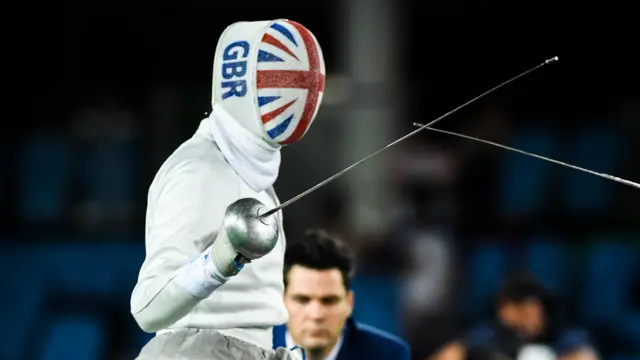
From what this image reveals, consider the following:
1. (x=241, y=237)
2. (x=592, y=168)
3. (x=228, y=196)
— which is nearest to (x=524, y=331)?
(x=592, y=168)

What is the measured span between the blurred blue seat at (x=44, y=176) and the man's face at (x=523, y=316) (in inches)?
126

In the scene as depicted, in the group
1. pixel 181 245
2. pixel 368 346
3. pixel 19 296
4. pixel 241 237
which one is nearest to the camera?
pixel 241 237

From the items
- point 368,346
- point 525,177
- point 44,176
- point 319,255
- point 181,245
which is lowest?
point 525,177

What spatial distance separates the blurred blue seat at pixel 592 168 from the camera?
28.9 ft

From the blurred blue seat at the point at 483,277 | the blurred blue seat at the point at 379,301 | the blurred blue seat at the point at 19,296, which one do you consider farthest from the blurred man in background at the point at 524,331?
the blurred blue seat at the point at 19,296

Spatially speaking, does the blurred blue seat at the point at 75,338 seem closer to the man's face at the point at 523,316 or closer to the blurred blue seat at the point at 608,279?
the man's face at the point at 523,316

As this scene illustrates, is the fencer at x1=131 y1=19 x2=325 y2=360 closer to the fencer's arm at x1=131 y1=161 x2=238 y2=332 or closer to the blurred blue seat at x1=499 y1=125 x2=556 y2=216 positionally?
the fencer's arm at x1=131 y1=161 x2=238 y2=332

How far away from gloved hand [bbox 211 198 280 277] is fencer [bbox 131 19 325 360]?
26 millimetres

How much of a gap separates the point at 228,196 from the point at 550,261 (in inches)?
219

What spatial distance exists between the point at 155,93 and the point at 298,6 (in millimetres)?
1100

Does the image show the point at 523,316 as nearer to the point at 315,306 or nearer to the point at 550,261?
the point at 550,261

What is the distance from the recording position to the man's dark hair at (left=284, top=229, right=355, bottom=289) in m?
4.35

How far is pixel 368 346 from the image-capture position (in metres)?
4.42

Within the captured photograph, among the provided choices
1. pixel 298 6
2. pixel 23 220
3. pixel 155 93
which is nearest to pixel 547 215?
pixel 298 6
